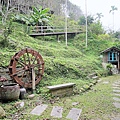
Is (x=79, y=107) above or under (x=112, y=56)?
under

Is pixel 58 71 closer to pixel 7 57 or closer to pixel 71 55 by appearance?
pixel 7 57

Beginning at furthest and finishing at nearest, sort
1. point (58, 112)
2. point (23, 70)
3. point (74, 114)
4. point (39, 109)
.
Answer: point (23, 70) < point (39, 109) < point (58, 112) < point (74, 114)

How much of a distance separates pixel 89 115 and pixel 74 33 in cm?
1638

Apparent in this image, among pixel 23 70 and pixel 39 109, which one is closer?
pixel 39 109

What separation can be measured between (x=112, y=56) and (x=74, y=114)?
10.2 m

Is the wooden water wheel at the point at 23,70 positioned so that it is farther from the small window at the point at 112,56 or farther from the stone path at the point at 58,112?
the small window at the point at 112,56

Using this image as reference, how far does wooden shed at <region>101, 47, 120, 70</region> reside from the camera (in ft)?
41.5

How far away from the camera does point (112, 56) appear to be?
12867 millimetres

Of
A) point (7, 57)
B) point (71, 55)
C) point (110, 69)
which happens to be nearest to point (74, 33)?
point (71, 55)

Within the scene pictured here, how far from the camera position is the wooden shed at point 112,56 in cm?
1264

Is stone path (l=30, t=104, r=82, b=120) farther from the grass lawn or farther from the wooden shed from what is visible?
the wooden shed

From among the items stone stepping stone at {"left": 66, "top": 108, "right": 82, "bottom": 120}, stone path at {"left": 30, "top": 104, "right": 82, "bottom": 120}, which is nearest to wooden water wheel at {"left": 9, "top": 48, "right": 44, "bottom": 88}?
stone path at {"left": 30, "top": 104, "right": 82, "bottom": 120}

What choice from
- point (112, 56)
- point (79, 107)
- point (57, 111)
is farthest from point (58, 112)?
point (112, 56)

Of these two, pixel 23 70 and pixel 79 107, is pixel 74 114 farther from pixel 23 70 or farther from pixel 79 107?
pixel 23 70
